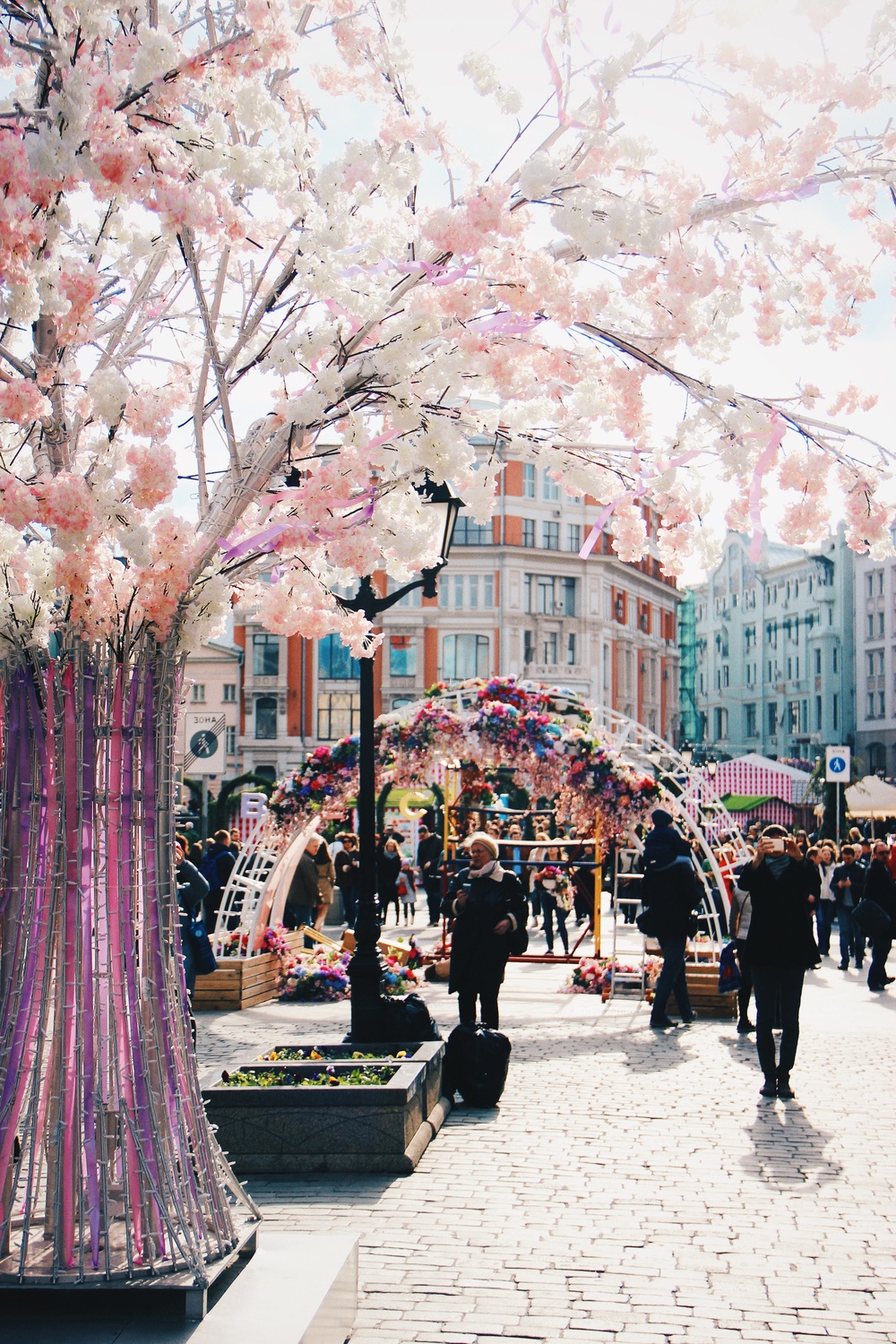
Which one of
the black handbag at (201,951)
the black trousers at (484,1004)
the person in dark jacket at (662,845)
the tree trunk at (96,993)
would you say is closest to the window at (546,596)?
the person in dark jacket at (662,845)

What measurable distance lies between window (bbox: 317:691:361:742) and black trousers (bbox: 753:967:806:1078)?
54.1 metres

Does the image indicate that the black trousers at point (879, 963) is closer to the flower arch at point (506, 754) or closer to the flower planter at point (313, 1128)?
the flower arch at point (506, 754)

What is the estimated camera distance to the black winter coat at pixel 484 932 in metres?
9.66

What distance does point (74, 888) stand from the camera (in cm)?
438

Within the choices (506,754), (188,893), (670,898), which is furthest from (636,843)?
(188,893)

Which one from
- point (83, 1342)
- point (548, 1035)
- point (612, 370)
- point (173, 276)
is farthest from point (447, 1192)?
point (548, 1035)

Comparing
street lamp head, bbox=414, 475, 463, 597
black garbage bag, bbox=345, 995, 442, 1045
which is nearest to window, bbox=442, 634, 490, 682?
street lamp head, bbox=414, 475, 463, 597

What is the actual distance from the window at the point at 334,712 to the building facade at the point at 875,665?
26.6m

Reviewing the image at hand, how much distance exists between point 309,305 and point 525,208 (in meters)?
0.86

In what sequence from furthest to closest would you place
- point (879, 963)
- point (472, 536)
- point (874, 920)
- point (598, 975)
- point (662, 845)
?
1. point (472, 536)
2. point (879, 963)
3. point (874, 920)
4. point (598, 975)
5. point (662, 845)

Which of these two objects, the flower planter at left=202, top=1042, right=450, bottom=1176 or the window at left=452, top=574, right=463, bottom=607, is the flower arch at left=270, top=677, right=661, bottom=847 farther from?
the window at left=452, top=574, right=463, bottom=607

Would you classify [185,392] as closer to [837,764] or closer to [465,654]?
[837,764]

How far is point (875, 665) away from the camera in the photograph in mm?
71812

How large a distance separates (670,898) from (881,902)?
477 centimetres
